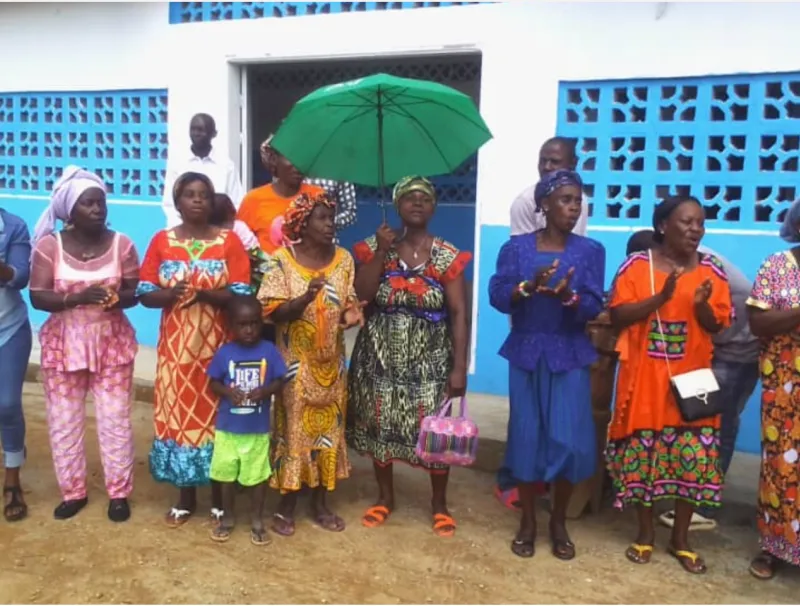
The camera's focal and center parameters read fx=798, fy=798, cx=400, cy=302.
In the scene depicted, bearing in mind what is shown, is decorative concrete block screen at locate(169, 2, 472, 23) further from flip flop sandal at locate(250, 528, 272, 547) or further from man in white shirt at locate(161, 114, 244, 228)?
flip flop sandal at locate(250, 528, 272, 547)

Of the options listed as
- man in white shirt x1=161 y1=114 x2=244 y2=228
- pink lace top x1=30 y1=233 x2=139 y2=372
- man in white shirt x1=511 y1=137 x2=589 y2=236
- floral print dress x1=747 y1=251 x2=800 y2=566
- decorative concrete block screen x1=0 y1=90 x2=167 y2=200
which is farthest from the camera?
decorative concrete block screen x1=0 y1=90 x2=167 y2=200

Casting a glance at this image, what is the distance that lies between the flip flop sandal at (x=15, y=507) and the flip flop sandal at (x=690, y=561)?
10.7 ft

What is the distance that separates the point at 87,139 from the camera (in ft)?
25.5

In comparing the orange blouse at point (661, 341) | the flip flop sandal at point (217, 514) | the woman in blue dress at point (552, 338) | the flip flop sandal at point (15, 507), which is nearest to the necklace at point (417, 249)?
the woman in blue dress at point (552, 338)

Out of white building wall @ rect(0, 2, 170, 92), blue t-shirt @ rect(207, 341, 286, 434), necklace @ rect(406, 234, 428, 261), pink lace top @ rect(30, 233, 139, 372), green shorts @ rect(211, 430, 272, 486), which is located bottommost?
green shorts @ rect(211, 430, 272, 486)

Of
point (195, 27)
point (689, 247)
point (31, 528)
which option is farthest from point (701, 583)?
point (195, 27)

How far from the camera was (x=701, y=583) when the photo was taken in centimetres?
361

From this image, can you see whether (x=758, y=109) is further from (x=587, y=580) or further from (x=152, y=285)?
(x=152, y=285)

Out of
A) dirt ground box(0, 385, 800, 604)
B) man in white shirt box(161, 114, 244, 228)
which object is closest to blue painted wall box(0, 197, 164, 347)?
man in white shirt box(161, 114, 244, 228)

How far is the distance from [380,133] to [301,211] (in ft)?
2.12

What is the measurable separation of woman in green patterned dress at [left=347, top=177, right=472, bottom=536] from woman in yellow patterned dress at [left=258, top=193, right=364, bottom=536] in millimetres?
132

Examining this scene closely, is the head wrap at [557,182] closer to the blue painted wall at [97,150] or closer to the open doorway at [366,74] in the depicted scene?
the open doorway at [366,74]

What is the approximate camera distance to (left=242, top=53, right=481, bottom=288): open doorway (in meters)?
8.35

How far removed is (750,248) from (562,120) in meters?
1.54
